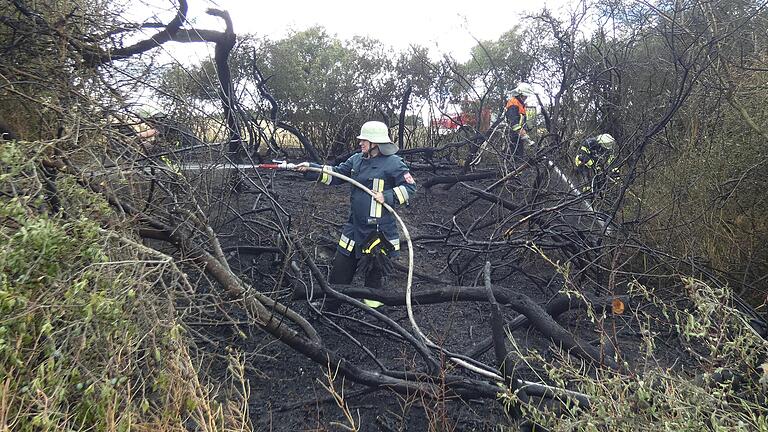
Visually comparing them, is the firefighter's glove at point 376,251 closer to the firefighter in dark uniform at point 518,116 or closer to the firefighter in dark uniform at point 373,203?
the firefighter in dark uniform at point 373,203

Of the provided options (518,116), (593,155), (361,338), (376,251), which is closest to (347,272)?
(376,251)

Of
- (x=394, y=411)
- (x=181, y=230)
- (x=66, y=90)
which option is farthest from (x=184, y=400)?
(x=66, y=90)

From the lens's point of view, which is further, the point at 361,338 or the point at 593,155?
the point at 593,155

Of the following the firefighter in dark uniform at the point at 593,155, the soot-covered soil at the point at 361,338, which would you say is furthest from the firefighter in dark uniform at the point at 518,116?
the soot-covered soil at the point at 361,338

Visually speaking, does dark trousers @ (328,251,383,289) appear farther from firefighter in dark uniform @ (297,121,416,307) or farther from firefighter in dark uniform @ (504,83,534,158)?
firefighter in dark uniform @ (504,83,534,158)

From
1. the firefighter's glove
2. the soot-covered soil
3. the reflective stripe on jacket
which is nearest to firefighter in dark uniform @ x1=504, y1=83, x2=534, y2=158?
the soot-covered soil

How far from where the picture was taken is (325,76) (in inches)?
323

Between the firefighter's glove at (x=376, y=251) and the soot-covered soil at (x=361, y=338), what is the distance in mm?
405

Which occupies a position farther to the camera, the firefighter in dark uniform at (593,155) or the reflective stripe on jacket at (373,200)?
the firefighter in dark uniform at (593,155)

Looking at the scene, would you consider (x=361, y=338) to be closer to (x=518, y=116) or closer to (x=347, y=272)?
(x=347, y=272)

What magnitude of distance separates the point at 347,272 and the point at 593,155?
11.2ft

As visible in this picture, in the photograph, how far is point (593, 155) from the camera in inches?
242

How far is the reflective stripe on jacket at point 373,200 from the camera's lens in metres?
4.45

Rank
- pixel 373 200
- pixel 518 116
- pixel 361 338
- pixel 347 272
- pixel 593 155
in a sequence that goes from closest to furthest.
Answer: pixel 361 338 → pixel 373 200 → pixel 347 272 → pixel 593 155 → pixel 518 116
